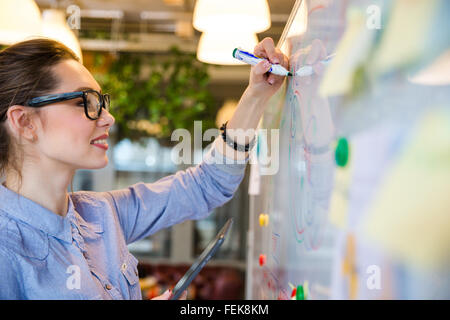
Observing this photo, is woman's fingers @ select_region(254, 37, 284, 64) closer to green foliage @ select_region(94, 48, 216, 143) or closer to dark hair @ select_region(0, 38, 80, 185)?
dark hair @ select_region(0, 38, 80, 185)

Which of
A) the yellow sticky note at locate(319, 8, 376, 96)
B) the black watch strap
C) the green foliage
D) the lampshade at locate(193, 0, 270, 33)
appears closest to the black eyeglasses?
the black watch strap

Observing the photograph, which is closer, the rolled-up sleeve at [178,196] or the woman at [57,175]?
the woman at [57,175]

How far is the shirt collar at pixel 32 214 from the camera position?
0.86 metres

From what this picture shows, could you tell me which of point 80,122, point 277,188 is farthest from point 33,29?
point 277,188

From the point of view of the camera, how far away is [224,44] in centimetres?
194

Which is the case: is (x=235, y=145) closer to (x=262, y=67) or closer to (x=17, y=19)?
(x=262, y=67)

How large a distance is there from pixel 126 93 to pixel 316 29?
3.08m

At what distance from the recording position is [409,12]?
0.43 meters

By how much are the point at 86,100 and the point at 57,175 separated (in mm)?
162

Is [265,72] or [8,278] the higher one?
[265,72]

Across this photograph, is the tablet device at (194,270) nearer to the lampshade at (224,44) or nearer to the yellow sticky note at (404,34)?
the yellow sticky note at (404,34)

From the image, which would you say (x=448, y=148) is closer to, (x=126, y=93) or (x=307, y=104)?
(x=307, y=104)

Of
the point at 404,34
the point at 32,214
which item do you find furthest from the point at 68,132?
the point at 404,34

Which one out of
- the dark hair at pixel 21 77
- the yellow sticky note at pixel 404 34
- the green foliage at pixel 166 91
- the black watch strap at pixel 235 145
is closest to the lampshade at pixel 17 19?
the dark hair at pixel 21 77
